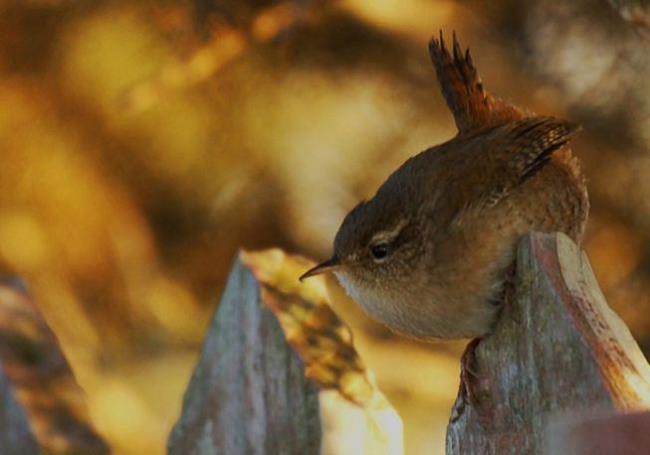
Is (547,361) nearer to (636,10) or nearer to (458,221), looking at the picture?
(458,221)

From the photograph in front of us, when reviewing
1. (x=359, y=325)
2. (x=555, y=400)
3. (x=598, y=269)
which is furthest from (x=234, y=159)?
(x=555, y=400)

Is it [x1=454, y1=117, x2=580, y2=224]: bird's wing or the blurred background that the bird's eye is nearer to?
[x1=454, y1=117, x2=580, y2=224]: bird's wing

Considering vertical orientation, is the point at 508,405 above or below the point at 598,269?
below

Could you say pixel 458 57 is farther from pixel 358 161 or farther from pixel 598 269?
pixel 598 269

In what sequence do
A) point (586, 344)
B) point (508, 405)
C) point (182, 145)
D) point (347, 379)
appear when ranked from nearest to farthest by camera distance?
point (586, 344), point (508, 405), point (347, 379), point (182, 145)

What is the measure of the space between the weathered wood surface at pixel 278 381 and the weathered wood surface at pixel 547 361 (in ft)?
1.09

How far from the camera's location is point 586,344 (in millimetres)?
1867

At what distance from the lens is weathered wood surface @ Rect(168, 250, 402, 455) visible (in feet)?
8.33

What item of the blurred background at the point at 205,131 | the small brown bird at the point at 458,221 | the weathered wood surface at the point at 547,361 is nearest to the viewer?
the weathered wood surface at the point at 547,361

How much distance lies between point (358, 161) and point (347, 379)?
162cm

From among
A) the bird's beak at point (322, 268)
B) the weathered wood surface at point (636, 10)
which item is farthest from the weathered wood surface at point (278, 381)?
the weathered wood surface at point (636, 10)

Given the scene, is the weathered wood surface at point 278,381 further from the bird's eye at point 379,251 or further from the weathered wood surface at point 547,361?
the weathered wood surface at point 547,361

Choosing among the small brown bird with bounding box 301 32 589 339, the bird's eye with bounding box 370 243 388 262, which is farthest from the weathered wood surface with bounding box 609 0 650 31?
the bird's eye with bounding box 370 243 388 262

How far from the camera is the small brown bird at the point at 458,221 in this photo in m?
2.41
